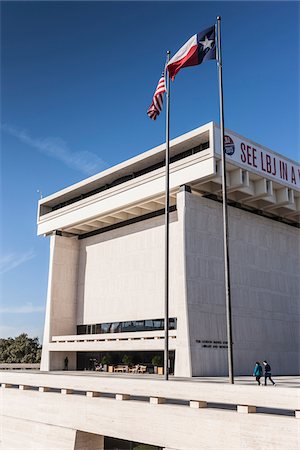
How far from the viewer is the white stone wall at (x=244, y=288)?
103 ft

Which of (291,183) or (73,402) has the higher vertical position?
(291,183)

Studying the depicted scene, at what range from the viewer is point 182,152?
117ft

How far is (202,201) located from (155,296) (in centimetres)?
830

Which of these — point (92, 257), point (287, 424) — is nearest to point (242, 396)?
point (287, 424)

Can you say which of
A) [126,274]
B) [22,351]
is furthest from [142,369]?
[22,351]

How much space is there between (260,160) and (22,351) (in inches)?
1827

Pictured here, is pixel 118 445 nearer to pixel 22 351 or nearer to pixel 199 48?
pixel 199 48

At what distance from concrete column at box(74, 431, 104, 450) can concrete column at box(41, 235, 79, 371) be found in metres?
21.5

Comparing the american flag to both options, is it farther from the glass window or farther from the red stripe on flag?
the glass window

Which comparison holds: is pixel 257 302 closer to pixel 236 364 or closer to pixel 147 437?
pixel 236 364

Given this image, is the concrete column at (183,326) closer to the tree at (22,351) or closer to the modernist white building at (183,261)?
the modernist white building at (183,261)

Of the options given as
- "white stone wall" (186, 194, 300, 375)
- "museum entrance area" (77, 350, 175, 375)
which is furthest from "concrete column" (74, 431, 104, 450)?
"museum entrance area" (77, 350, 175, 375)

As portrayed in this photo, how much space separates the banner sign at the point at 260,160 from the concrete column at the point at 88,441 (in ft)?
63.2

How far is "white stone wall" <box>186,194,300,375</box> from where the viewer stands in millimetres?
31484
